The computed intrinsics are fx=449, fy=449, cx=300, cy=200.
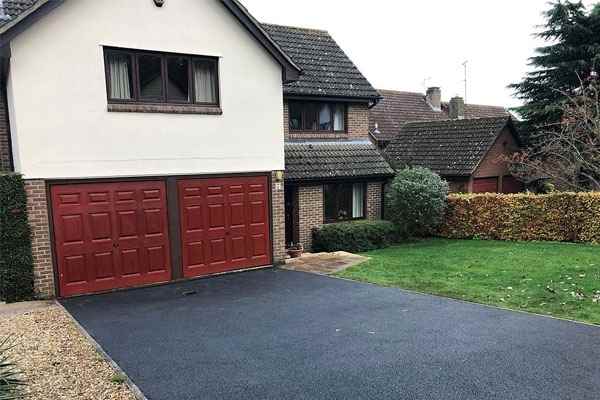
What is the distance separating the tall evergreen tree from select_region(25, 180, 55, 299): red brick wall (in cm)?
1981

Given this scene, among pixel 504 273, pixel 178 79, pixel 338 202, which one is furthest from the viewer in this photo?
pixel 338 202

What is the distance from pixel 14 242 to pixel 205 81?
5.63 metres

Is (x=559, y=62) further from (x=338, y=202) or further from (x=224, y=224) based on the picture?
(x=224, y=224)

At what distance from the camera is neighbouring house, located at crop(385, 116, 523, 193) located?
19.9m

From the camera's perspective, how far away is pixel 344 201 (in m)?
16.7

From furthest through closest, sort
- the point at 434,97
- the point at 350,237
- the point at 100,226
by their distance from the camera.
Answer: the point at 434,97 → the point at 350,237 → the point at 100,226

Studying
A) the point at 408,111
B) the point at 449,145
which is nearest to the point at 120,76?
the point at 449,145

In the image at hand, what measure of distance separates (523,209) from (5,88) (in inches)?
636

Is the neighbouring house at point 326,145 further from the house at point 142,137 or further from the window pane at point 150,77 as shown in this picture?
the window pane at point 150,77

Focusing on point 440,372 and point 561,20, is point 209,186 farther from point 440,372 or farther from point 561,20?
point 561,20

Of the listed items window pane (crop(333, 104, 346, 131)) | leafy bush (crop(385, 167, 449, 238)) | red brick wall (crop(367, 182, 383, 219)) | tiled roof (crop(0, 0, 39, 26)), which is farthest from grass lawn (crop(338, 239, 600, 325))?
tiled roof (crop(0, 0, 39, 26))

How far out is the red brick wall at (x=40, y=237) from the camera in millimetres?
9367

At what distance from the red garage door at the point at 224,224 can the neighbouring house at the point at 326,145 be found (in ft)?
9.52

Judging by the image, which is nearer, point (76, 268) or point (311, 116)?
point (76, 268)
